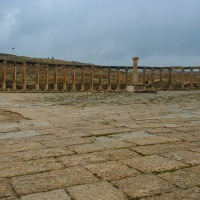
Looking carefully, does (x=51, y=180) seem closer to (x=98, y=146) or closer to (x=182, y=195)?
(x=182, y=195)

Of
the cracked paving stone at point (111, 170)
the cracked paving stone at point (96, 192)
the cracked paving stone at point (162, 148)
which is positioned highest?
the cracked paving stone at point (162, 148)

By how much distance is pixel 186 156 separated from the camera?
3539 mm

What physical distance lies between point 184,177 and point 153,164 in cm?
50

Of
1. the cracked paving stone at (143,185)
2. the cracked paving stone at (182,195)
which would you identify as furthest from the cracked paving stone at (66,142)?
the cracked paving stone at (182,195)

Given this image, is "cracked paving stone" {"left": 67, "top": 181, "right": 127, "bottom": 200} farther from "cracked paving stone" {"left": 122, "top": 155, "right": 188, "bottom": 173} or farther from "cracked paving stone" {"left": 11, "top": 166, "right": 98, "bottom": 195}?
"cracked paving stone" {"left": 122, "top": 155, "right": 188, "bottom": 173}

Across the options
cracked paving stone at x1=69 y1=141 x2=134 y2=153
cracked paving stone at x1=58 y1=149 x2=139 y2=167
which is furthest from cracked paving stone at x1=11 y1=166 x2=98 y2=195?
cracked paving stone at x1=69 y1=141 x2=134 y2=153

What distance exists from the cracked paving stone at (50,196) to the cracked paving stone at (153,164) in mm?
926

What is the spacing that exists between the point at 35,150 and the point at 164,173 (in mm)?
1859

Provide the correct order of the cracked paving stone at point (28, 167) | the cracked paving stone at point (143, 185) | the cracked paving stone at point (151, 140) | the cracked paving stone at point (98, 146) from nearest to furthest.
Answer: the cracked paving stone at point (143, 185)
the cracked paving stone at point (28, 167)
the cracked paving stone at point (98, 146)
the cracked paving stone at point (151, 140)

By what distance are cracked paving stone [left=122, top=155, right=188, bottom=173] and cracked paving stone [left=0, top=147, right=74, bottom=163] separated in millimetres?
888

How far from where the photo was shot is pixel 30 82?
41.8 metres

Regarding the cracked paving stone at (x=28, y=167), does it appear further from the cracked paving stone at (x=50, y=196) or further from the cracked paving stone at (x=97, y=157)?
the cracked paving stone at (x=50, y=196)

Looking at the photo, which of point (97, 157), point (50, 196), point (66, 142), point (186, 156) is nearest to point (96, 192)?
point (50, 196)

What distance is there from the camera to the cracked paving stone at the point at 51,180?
2.60m
